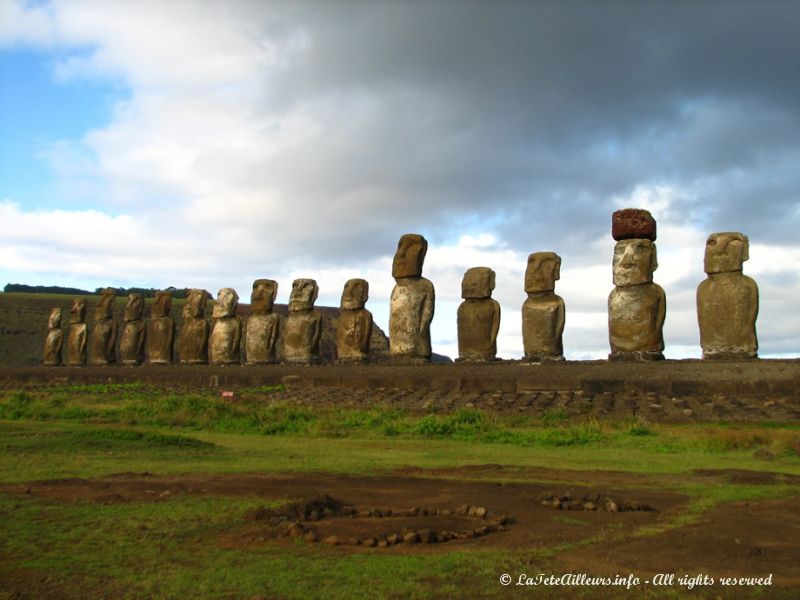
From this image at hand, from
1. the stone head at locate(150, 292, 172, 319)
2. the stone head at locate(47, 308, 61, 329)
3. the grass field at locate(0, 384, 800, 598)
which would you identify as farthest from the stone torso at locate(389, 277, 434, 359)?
the stone head at locate(47, 308, 61, 329)

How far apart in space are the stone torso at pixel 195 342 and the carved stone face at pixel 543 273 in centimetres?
1055

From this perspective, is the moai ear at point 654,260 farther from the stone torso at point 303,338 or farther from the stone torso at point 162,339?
the stone torso at point 162,339

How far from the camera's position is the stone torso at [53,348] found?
2938 cm

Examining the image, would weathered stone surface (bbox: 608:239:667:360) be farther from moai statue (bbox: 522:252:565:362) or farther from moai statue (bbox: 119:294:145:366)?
moai statue (bbox: 119:294:145:366)

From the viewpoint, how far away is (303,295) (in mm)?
20969

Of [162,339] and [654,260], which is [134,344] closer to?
[162,339]

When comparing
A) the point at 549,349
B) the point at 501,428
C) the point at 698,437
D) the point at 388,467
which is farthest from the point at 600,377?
the point at 388,467

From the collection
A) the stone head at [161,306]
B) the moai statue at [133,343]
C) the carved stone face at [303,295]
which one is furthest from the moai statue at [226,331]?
the moai statue at [133,343]

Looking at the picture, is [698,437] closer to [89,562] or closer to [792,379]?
[792,379]

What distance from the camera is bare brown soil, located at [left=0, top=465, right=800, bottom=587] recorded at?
455 cm

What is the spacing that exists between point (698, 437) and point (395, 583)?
7.01 metres

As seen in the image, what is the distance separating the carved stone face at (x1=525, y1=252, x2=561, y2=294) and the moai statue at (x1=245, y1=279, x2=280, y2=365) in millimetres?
7580

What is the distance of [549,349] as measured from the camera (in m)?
16.1

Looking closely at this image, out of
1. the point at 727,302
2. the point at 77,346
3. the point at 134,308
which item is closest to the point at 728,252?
the point at 727,302
